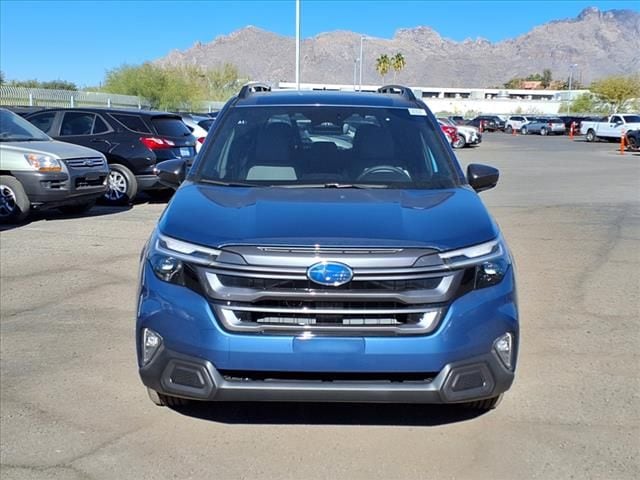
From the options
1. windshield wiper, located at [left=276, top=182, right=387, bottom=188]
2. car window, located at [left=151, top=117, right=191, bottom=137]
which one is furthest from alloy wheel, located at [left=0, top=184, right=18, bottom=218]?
windshield wiper, located at [left=276, top=182, right=387, bottom=188]

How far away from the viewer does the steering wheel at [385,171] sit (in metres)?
4.73

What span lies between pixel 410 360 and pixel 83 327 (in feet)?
11.1

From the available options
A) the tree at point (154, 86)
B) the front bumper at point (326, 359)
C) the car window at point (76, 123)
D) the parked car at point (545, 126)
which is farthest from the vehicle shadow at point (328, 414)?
the parked car at point (545, 126)

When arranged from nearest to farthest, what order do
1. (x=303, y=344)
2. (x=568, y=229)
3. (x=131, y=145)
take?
(x=303, y=344) → (x=568, y=229) → (x=131, y=145)

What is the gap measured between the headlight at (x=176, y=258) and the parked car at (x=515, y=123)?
6446 cm

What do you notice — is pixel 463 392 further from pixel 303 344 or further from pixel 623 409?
pixel 623 409

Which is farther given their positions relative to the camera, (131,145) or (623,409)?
(131,145)

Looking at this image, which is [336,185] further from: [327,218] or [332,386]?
[332,386]

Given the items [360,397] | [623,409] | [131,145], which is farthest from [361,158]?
[131,145]

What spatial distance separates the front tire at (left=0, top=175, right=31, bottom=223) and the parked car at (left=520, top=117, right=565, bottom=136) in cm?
5635

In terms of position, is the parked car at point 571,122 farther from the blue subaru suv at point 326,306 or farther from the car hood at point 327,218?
the blue subaru suv at point 326,306

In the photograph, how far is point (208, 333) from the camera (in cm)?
340

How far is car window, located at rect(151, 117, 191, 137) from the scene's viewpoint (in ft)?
43.2

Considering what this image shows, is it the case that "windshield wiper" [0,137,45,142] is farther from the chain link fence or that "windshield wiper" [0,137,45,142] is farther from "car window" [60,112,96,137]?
the chain link fence
